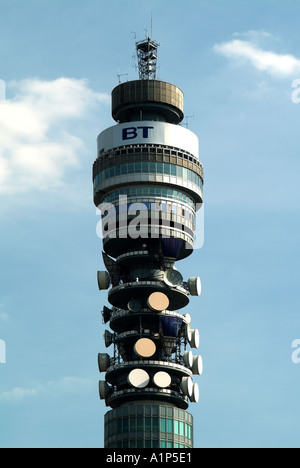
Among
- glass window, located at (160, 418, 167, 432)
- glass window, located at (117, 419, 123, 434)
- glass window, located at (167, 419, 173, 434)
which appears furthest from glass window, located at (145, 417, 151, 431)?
glass window, located at (117, 419, 123, 434)

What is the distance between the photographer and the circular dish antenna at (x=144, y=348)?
7820 inches

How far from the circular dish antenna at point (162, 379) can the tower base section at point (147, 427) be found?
4347 mm

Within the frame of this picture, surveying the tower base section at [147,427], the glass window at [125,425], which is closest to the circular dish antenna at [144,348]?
the tower base section at [147,427]

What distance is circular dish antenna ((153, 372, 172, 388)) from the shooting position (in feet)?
646

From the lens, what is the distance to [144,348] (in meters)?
199

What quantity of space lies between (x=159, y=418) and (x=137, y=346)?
47.2 feet

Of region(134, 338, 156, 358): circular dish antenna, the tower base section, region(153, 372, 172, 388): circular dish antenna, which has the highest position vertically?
region(134, 338, 156, 358): circular dish antenna

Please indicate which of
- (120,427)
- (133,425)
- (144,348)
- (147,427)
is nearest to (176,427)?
(147,427)

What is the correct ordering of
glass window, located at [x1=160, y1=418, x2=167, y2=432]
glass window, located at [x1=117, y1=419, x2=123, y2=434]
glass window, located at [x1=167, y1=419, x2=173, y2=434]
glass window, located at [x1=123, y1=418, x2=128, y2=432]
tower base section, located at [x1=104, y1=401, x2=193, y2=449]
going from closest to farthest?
tower base section, located at [x1=104, y1=401, x2=193, y2=449] < glass window, located at [x1=160, y1=418, x2=167, y2=432] < glass window, located at [x1=123, y1=418, x2=128, y2=432] < glass window, located at [x1=167, y1=419, x2=173, y2=434] < glass window, located at [x1=117, y1=419, x2=123, y2=434]

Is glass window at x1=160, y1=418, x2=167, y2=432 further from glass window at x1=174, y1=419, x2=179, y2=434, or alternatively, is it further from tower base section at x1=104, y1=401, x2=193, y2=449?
glass window at x1=174, y1=419, x2=179, y2=434

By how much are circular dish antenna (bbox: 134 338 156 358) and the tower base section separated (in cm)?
980

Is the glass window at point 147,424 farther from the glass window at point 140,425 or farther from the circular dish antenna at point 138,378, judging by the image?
the circular dish antenna at point 138,378

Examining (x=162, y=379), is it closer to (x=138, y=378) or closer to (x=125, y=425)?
(x=138, y=378)
